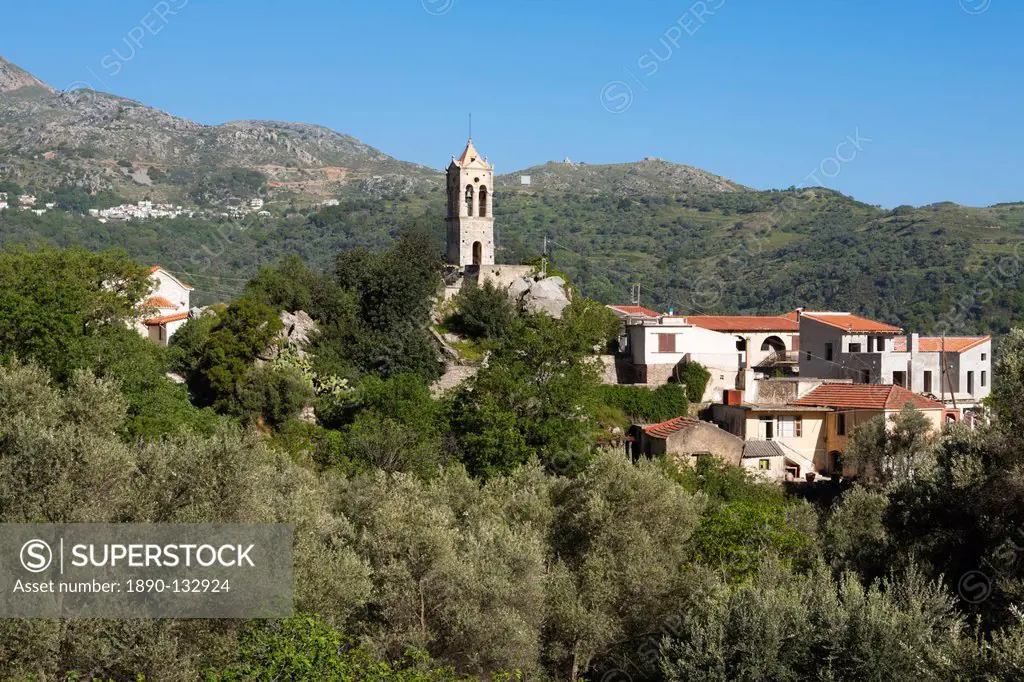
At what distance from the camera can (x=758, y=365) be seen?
4544 centimetres

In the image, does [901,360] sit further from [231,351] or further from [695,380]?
[231,351]

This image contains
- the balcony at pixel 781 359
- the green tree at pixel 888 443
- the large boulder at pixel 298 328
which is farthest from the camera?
the balcony at pixel 781 359

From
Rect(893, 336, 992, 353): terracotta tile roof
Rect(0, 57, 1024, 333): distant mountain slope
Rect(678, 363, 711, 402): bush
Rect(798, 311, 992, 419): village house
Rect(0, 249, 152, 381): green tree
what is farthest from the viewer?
Rect(0, 57, 1024, 333): distant mountain slope

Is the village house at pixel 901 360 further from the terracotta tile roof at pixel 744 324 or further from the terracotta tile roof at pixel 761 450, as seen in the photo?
the terracotta tile roof at pixel 761 450

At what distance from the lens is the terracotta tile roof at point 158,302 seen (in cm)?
4388

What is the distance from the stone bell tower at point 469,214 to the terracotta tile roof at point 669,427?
13489 mm

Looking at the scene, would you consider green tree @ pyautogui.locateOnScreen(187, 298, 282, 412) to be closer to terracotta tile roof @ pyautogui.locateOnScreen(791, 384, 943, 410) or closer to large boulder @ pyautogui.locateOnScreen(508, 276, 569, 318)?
large boulder @ pyautogui.locateOnScreen(508, 276, 569, 318)

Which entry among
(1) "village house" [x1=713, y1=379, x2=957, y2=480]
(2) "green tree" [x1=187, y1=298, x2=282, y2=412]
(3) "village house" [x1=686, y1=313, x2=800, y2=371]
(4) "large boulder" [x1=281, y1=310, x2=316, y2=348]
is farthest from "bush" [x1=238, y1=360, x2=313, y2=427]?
(3) "village house" [x1=686, y1=313, x2=800, y2=371]

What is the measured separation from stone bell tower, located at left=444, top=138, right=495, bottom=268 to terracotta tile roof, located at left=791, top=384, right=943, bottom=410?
621 inches

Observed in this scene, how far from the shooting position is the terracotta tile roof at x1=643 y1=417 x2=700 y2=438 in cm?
3575

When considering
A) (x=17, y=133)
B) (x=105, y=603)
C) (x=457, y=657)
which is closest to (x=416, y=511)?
(x=457, y=657)

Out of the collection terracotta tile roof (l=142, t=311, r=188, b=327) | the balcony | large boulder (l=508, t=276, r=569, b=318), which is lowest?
the balcony

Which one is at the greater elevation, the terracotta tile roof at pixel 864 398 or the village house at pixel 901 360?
the village house at pixel 901 360

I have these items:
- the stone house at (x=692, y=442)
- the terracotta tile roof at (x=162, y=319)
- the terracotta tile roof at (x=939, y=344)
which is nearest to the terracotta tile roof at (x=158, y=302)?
the terracotta tile roof at (x=162, y=319)
